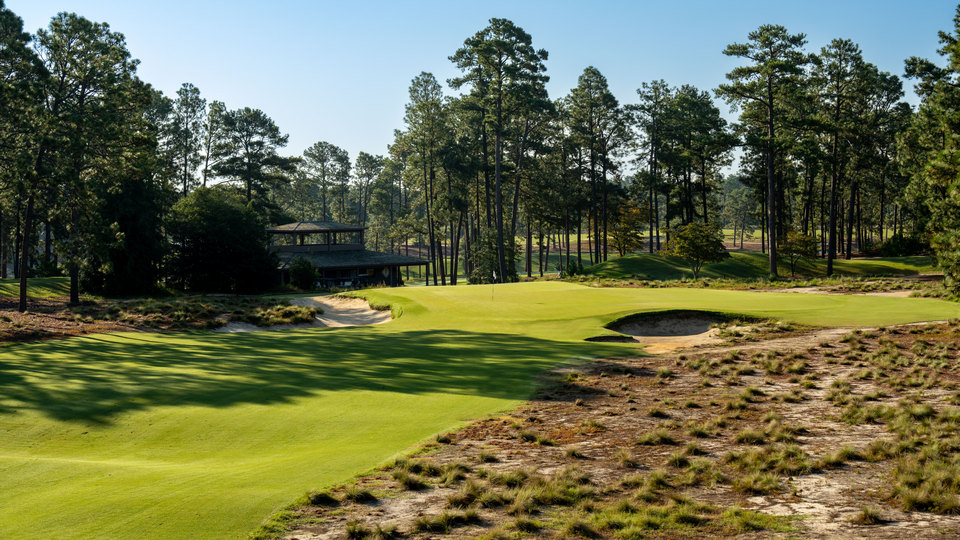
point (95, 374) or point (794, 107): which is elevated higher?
point (794, 107)

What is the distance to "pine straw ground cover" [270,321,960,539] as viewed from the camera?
24.5ft

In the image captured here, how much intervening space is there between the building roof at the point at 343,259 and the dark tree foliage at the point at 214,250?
16.1 feet

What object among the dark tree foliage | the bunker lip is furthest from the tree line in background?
the bunker lip

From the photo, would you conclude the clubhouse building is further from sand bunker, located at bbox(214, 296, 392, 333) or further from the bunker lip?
the bunker lip

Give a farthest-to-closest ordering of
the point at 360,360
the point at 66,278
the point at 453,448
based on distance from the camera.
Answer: the point at 66,278, the point at 360,360, the point at 453,448

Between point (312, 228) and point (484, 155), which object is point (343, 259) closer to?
point (312, 228)

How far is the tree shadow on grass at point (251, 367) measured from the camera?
14414mm

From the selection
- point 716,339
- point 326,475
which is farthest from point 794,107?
point 326,475

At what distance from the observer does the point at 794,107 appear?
237 ft

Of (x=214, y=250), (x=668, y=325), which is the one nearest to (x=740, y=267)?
(x=668, y=325)

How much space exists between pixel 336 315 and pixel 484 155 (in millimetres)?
34310

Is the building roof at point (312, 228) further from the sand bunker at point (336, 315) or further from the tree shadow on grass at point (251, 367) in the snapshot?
the tree shadow on grass at point (251, 367)

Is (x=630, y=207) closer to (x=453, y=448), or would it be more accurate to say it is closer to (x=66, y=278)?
(x=66, y=278)

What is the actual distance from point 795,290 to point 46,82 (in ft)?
148
